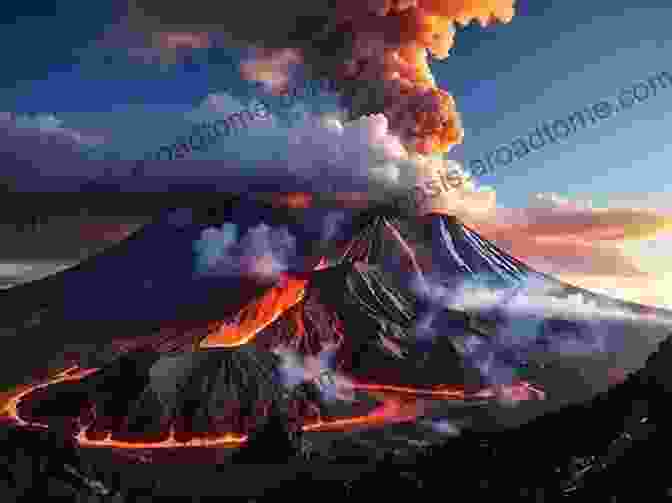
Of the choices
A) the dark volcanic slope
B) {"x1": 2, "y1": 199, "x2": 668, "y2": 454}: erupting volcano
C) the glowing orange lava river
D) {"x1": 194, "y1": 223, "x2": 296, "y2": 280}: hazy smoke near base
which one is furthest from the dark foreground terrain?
{"x1": 194, "y1": 223, "x2": 296, "y2": 280}: hazy smoke near base

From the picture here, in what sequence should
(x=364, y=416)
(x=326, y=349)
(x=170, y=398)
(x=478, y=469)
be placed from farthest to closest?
1. (x=326, y=349)
2. (x=364, y=416)
3. (x=170, y=398)
4. (x=478, y=469)

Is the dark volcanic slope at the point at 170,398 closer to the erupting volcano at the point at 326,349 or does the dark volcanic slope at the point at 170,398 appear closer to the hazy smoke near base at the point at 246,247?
the erupting volcano at the point at 326,349

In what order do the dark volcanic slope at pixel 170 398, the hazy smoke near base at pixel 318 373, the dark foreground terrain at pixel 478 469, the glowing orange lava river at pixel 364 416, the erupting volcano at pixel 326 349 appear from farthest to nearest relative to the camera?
the hazy smoke near base at pixel 318 373
the erupting volcano at pixel 326 349
the dark volcanic slope at pixel 170 398
the glowing orange lava river at pixel 364 416
the dark foreground terrain at pixel 478 469

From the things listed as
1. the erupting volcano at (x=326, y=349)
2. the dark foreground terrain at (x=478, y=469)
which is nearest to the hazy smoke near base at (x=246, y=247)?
the erupting volcano at (x=326, y=349)

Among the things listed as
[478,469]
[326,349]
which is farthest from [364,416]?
[478,469]

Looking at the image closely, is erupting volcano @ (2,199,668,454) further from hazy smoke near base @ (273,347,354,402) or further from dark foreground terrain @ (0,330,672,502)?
dark foreground terrain @ (0,330,672,502)

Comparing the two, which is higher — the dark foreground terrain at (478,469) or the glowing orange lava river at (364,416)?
the glowing orange lava river at (364,416)

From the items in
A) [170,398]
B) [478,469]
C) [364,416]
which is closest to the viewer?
[478,469]

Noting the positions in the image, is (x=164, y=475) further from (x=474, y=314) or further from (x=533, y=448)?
(x=474, y=314)

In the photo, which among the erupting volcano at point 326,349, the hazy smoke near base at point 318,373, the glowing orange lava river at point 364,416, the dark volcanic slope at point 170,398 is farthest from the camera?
the hazy smoke near base at point 318,373

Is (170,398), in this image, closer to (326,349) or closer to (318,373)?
(318,373)
